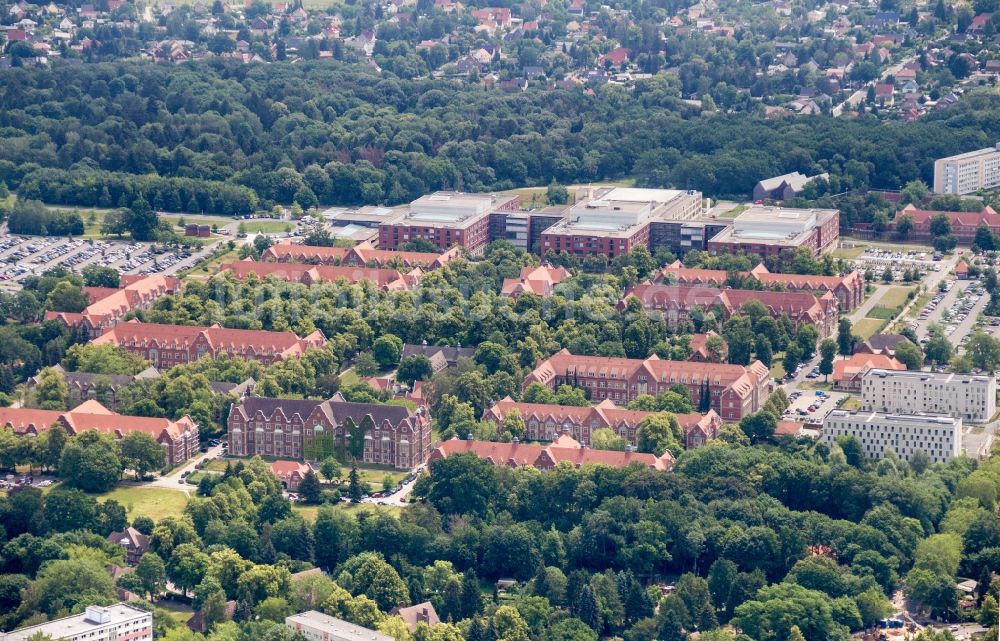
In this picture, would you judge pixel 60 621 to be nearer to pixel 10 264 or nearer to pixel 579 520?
pixel 579 520

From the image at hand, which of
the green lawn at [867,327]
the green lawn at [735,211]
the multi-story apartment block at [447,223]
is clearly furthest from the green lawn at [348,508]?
the green lawn at [735,211]

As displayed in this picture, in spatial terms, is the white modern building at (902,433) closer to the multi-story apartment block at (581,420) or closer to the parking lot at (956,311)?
the multi-story apartment block at (581,420)

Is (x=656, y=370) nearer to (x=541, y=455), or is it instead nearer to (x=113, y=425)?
(x=541, y=455)

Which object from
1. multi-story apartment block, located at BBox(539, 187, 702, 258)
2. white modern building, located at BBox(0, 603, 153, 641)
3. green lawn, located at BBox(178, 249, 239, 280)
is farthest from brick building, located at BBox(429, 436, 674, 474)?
multi-story apartment block, located at BBox(539, 187, 702, 258)

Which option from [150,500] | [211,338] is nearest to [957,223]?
[211,338]

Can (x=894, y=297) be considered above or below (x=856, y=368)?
below

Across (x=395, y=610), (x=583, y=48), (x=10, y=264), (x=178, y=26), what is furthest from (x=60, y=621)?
A: (x=178, y=26)

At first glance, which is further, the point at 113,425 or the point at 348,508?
the point at 113,425
